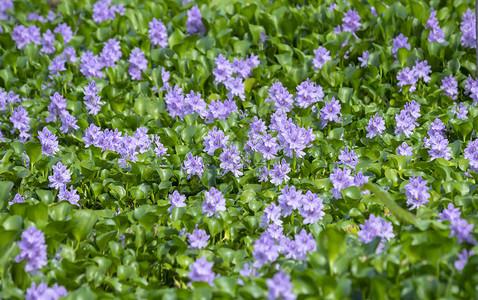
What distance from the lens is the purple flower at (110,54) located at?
5652mm

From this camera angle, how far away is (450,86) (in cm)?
506

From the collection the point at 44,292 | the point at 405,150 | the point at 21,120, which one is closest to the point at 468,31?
the point at 405,150

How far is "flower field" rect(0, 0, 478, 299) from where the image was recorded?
3180mm

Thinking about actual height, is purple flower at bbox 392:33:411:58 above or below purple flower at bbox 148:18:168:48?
above

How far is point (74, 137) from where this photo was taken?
483cm

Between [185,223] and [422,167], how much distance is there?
1569mm

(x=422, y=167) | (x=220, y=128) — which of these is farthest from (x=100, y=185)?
(x=422, y=167)

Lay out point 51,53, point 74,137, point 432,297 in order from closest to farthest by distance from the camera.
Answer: point 432,297
point 74,137
point 51,53

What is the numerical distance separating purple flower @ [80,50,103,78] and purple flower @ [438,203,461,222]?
3224 millimetres

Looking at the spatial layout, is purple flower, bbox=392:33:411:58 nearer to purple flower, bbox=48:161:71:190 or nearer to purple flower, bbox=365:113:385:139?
purple flower, bbox=365:113:385:139

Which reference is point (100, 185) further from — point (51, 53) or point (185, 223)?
point (51, 53)

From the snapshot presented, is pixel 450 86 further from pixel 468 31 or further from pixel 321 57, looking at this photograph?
pixel 321 57

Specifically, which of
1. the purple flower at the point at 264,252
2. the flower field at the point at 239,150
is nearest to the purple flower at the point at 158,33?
the flower field at the point at 239,150

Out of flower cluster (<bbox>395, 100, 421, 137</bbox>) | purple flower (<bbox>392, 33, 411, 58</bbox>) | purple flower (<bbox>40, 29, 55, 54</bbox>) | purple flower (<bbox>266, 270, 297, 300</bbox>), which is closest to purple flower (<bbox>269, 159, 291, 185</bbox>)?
flower cluster (<bbox>395, 100, 421, 137</bbox>)
